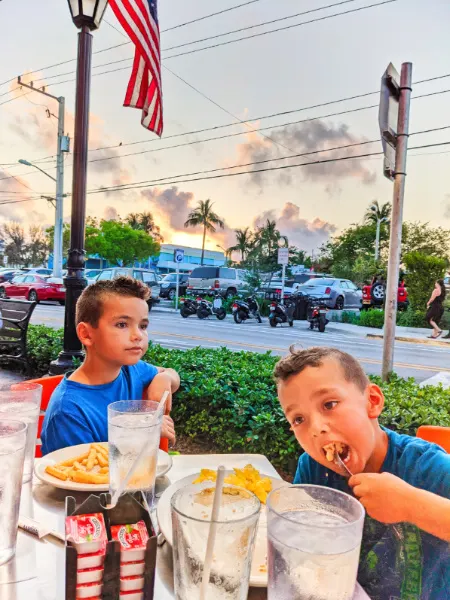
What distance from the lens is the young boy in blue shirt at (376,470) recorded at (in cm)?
99

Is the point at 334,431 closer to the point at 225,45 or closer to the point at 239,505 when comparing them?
the point at 239,505

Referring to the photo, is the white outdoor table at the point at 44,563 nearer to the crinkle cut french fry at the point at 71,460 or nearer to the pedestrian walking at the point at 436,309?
the crinkle cut french fry at the point at 71,460

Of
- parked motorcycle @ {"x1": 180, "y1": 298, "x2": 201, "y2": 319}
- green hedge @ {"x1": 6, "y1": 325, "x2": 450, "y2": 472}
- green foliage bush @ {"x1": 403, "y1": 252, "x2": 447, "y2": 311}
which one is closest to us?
green hedge @ {"x1": 6, "y1": 325, "x2": 450, "y2": 472}

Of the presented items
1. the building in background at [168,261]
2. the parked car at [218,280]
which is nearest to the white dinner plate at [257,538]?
the parked car at [218,280]

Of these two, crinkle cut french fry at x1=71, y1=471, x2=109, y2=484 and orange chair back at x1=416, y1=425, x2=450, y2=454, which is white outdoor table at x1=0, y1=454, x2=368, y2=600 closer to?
crinkle cut french fry at x1=71, y1=471, x2=109, y2=484

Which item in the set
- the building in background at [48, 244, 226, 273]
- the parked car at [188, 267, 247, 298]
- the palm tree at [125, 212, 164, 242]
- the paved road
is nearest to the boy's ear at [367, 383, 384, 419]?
the paved road

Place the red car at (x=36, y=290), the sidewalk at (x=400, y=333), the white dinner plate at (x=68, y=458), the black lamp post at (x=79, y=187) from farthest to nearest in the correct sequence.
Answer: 1. the red car at (x=36, y=290)
2. the sidewalk at (x=400, y=333)
3. the black lamp post at (x=79, y=187)
4. the white dinner plate at (x=68, y=458)

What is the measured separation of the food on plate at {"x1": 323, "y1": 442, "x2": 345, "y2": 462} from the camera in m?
1.15

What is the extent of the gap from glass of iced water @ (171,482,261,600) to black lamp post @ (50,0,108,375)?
154 inches

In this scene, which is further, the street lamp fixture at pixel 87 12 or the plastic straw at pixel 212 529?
the street lamp fixture at pixel 87 12

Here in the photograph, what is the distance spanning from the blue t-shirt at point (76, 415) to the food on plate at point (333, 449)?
95 centimetres

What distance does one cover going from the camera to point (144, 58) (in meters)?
4.06

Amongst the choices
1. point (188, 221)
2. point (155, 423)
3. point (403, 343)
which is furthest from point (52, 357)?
point (188, 221)

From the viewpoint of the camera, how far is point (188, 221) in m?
42.5
